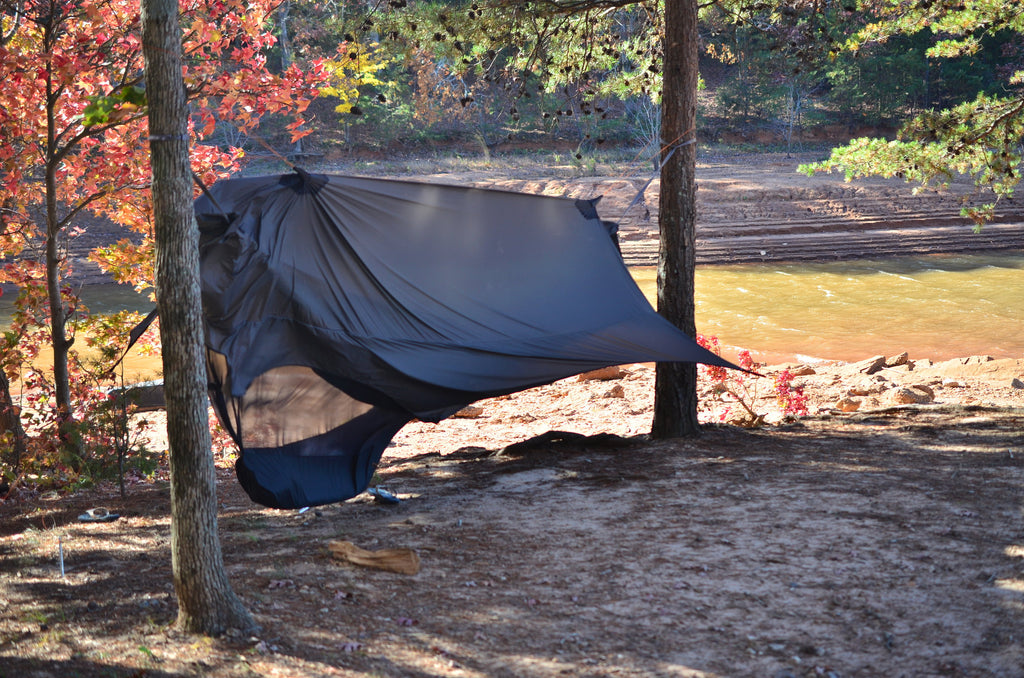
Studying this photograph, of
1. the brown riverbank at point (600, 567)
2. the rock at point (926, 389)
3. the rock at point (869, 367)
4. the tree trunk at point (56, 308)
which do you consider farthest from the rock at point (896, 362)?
the tree trunk at point (56, 308)

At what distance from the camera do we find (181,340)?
2.88m

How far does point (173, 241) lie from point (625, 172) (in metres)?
19.4

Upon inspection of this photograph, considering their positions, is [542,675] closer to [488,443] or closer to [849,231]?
[488,443]

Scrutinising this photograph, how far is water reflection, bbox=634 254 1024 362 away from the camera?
38.1 ft

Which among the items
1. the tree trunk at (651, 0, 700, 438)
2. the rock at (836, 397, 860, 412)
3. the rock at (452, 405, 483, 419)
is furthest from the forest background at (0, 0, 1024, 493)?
the rock at (452, 405, 483, 419)

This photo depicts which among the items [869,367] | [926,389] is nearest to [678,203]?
[926,389]

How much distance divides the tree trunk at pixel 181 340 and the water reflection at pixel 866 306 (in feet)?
29.7

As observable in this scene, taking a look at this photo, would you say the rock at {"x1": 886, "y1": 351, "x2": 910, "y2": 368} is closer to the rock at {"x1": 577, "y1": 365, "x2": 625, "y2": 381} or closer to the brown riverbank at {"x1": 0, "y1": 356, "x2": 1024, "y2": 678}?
the rock at {"x1": 577, "y1": 365, "x2": 625, "y2": 381}

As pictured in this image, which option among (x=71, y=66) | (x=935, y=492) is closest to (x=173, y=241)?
(x=71, y=66)

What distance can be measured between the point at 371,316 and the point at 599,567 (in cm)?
167

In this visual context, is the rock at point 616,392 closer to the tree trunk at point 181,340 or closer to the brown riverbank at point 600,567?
the brown riverbank at point 600,567

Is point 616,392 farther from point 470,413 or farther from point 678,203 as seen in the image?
point 678,203

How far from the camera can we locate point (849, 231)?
19234mm

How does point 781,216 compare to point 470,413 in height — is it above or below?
above
